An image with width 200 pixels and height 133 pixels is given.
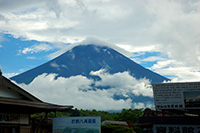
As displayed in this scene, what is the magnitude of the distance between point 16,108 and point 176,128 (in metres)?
12.6

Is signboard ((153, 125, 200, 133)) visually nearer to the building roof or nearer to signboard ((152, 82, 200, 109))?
signboard ((152, 82, 200, 109))

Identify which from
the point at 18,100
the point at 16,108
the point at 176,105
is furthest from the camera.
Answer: the point at 176,105

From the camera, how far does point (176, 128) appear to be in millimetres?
21625

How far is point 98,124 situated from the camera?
616 inches

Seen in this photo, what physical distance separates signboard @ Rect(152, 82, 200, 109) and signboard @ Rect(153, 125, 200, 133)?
1572 millimetres

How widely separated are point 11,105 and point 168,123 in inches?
496

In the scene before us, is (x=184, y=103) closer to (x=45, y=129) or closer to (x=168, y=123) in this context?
(x=168, y=123)

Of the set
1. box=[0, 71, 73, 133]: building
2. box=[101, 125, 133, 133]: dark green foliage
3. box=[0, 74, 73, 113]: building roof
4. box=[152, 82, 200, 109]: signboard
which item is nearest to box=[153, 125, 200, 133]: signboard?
box=[152, 82, 200, 109]: signboard

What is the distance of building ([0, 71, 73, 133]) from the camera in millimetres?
16178

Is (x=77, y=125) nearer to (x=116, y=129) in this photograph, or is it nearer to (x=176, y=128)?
(x=116, y=129)

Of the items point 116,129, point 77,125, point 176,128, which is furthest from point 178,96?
point 77,125

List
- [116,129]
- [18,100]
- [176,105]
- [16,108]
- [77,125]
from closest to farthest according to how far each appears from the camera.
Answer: [77,125], [16,108], [18,100], [176,105], [116,129]

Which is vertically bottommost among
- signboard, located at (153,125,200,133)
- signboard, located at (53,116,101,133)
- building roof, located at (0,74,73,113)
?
signboard, located at (153,125,200,133)

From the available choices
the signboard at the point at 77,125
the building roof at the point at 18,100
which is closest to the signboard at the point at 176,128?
the signboard at the point at 77,125
